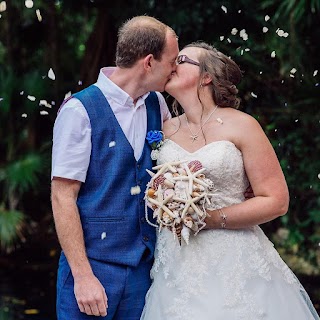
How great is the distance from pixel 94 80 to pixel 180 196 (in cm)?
510

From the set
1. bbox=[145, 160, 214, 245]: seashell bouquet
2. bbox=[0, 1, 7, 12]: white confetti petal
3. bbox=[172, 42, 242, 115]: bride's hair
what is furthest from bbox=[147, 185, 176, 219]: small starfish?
bbox=[0, 1, 7, 12]: white confetti petal

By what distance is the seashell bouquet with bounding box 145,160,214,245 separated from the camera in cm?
305

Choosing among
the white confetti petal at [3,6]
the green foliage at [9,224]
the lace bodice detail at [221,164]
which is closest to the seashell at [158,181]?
the lace bodice detail at [221,164]

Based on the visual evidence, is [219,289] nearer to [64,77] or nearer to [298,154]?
[298,154]

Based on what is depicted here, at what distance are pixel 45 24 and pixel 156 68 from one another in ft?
18.9

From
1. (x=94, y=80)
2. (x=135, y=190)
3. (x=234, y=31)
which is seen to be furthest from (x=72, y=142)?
(x=94, y=80)

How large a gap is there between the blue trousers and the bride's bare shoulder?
1.90 ft

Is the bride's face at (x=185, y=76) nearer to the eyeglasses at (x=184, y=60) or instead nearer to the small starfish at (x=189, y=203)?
the eyeglasses at (x=184, y=60)

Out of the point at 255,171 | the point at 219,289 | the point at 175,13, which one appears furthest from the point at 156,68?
the point at 175,13

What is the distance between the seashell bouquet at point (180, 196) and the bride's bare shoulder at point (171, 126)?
404 mm

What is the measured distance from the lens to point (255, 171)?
329 cm

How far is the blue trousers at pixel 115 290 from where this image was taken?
129 inches

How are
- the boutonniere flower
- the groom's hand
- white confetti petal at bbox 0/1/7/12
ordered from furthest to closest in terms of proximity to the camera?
white confetti petal at bbox 0/1/7/12
the boutonniere flower
the groom's hand

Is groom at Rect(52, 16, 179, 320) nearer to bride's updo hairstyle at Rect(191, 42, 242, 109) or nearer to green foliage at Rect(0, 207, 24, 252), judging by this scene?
bride's updo hairstyle at Rect(191, 42, 242, 109)
